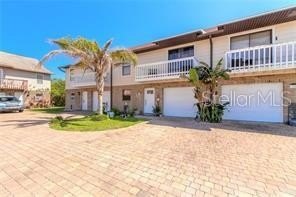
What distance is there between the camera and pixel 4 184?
143 inches

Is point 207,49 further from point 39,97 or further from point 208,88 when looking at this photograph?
point 39,97

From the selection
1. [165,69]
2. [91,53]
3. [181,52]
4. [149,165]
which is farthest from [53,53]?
[181,52]

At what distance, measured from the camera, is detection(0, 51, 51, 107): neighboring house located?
80.6 ft

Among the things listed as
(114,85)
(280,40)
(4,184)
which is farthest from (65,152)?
(114,85)

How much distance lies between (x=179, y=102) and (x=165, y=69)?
284 centimetres

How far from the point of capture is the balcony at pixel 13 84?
2384 centimetres

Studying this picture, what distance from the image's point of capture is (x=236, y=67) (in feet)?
35.9

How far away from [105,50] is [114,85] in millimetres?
7979

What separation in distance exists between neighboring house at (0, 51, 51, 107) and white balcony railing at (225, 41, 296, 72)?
22.4 metres

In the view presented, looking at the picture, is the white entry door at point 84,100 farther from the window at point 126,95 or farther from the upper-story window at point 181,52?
the upper-story window at point 181,52

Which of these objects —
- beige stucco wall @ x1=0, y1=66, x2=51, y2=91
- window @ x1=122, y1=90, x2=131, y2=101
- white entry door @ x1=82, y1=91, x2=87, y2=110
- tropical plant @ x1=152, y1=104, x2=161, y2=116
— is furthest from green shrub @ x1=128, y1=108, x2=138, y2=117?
beige stucco wall @ x1=0, y1=66, x2=51, y2=91

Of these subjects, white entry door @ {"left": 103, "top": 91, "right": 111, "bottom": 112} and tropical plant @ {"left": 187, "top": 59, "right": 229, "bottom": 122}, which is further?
white entry door @ {"left": 103, "top": 91, "right": 111, "bottom": 112}

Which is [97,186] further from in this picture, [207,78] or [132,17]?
[132,17]

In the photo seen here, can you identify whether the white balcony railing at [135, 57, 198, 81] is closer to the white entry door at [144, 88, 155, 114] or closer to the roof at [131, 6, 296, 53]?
the white entry door at [144, 88, 155, 114]
